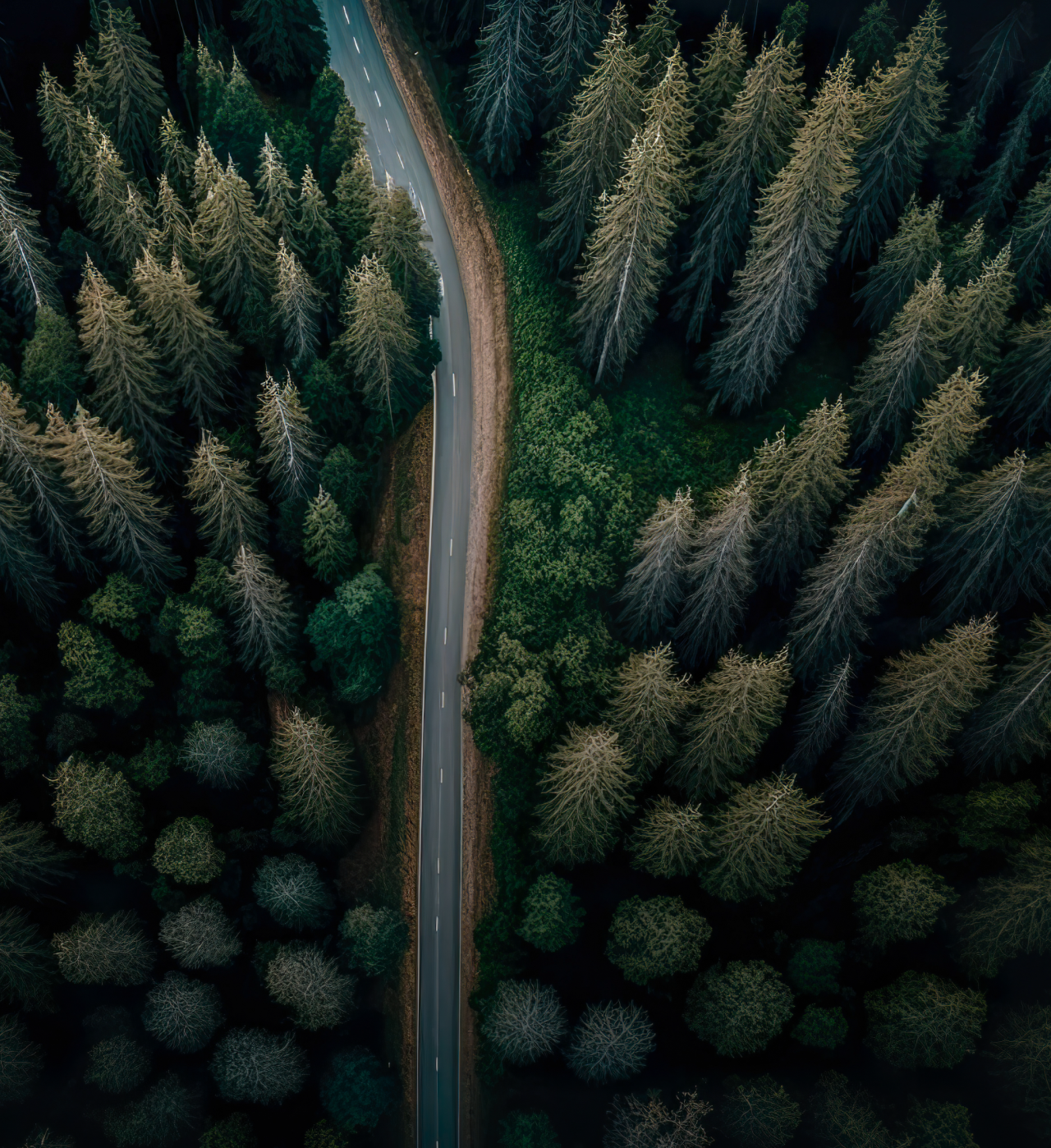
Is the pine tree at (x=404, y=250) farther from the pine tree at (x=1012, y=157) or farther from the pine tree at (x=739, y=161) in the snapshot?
the pine tree at (x=1012, y=157)

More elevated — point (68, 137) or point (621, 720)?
point (68, 137)

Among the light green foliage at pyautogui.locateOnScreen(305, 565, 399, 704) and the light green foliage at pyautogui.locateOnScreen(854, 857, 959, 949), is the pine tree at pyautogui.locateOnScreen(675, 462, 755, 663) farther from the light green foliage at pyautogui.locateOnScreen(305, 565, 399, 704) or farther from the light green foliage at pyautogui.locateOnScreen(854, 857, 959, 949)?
the light green foliage at pyautogui.locateOnScreen(305, 565, 399, 704)

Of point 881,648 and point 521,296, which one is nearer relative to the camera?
point 881,648

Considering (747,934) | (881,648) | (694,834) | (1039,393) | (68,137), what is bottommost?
(747,934)

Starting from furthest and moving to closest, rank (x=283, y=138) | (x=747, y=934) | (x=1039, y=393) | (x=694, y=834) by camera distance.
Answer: (x=283, y=138), (x=1039, y=393), (x=747, y=934), (x=694, y=834)

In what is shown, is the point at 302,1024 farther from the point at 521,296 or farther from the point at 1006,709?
the point at 521,296

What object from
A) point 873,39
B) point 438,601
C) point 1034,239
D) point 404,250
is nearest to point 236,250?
point 404,250

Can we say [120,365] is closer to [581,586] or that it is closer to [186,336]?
[186,336]

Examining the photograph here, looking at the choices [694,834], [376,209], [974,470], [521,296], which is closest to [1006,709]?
[974,470]
